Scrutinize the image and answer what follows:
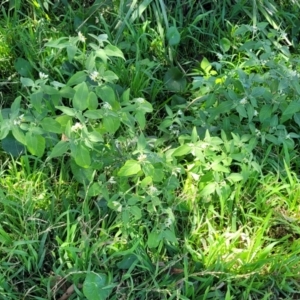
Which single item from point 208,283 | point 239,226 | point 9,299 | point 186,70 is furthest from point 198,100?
point 9,299

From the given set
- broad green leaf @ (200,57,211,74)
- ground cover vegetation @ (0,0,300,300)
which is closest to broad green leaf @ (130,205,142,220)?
ground cover vegetation @ (0,0,300,300)

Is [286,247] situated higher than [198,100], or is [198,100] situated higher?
[198,100]

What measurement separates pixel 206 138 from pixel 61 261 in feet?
2.23

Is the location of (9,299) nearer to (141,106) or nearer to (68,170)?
(68,170)

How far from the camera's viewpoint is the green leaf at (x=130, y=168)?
1.83m

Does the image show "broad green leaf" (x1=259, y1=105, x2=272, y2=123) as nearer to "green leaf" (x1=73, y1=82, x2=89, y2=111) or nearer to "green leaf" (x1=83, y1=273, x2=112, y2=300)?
"green leaf" (x1=73, y1=82, x2=89, y2=111)

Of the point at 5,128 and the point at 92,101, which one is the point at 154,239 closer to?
the point at 92,101

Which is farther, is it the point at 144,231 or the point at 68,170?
the point at 68,170

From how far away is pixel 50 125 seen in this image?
1.83m

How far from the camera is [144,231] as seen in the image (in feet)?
6.43

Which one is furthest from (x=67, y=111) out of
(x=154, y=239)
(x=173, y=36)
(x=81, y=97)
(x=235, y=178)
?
(x=173, y=36)

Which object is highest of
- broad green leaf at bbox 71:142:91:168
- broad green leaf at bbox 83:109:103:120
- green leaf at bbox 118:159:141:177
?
broad green leaf at bbox 83:109:103:120

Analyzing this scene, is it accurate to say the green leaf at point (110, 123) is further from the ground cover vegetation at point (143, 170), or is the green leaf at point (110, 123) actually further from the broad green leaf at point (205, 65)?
the broad green leaf at point (205, 65)

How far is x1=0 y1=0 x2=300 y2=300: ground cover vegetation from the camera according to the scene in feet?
6.05
